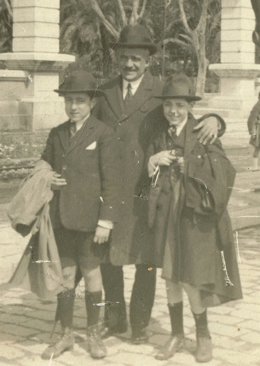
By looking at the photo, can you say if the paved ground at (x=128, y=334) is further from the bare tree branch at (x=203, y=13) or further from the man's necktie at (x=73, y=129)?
the bare tree branch at (x=203, y=13)

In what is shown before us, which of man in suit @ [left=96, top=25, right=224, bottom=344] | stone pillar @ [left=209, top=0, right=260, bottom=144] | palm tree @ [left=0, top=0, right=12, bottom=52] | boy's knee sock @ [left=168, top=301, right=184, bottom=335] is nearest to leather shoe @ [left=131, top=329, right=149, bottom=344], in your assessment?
man in suit @ [left=96, top=25, right=224, bottom=344]

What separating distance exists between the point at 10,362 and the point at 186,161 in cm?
152

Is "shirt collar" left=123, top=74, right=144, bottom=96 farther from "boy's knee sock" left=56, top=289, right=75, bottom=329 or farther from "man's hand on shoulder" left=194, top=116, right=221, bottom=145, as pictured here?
"boy's knee sock" left=56, top=289, right=75, bottom=329

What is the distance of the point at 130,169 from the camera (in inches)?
207

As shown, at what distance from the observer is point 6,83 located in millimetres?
20344

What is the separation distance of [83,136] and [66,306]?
101 centimetres

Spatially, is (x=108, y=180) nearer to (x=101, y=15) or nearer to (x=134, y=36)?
(x=134, y=36)

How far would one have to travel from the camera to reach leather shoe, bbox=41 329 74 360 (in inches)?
197

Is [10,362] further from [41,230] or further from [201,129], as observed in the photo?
[201,129]

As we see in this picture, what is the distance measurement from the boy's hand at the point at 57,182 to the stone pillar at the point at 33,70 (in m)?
15.1

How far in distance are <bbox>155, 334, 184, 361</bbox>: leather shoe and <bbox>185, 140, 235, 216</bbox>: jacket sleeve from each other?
80cm

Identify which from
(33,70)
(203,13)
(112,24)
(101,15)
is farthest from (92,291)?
(112,24)

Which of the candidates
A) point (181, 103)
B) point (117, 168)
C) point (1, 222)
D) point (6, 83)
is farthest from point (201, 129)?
point (6, 83)

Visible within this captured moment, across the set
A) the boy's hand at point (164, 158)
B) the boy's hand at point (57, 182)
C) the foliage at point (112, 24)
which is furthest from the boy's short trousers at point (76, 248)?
the foliage at point (112, 24)
